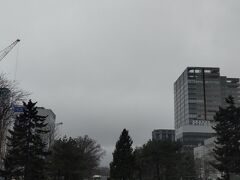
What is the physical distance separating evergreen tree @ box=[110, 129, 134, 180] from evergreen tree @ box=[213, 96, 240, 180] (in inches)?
906

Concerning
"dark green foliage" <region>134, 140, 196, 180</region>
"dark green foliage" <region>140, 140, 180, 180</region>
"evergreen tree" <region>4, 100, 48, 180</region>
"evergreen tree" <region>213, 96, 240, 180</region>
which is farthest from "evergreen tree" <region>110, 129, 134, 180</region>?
"evergreen tree" <region>4, 100, 48, 180</region>

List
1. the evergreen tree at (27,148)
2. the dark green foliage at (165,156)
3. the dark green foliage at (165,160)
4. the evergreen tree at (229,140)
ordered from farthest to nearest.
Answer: the dark green foliage at (165,160) < the dark green foliage at (165,156) < the evergreen tree at (229,140) < the evergreen tree at (27,148)

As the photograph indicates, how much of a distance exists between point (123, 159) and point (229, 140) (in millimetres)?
25400

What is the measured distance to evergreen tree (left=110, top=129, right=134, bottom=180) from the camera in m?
79.2

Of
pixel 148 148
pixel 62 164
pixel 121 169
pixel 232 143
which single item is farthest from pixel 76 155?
pixel 232 143

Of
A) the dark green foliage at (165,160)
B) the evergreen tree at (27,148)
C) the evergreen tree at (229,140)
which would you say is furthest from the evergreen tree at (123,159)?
the evergreen tree at (27,148)

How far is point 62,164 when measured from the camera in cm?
7144

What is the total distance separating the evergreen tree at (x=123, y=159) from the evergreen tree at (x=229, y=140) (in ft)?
75.5

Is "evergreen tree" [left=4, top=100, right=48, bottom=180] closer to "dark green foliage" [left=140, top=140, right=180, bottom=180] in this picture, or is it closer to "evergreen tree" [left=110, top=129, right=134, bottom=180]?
"evergreen tree" [left=110, top=129, right=134, bottom=180]

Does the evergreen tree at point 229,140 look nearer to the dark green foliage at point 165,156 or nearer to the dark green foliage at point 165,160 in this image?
the dark green foliage at point 165,156

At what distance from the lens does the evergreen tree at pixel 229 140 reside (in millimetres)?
58781

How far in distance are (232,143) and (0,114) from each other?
30836 mm

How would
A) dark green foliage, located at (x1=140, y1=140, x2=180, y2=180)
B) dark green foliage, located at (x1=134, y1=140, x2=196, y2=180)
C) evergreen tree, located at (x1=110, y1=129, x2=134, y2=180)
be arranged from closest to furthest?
evergreen tree, located at (x1=110, y1=129, x2=134, y2=180) < dark green foliage, located at (x1=140, y1=140, x2=180, y2=180) < dark green foliage, located at (x1=134, y1=140, x2=196, y2=180)

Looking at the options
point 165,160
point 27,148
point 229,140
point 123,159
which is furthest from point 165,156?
point 27,148
